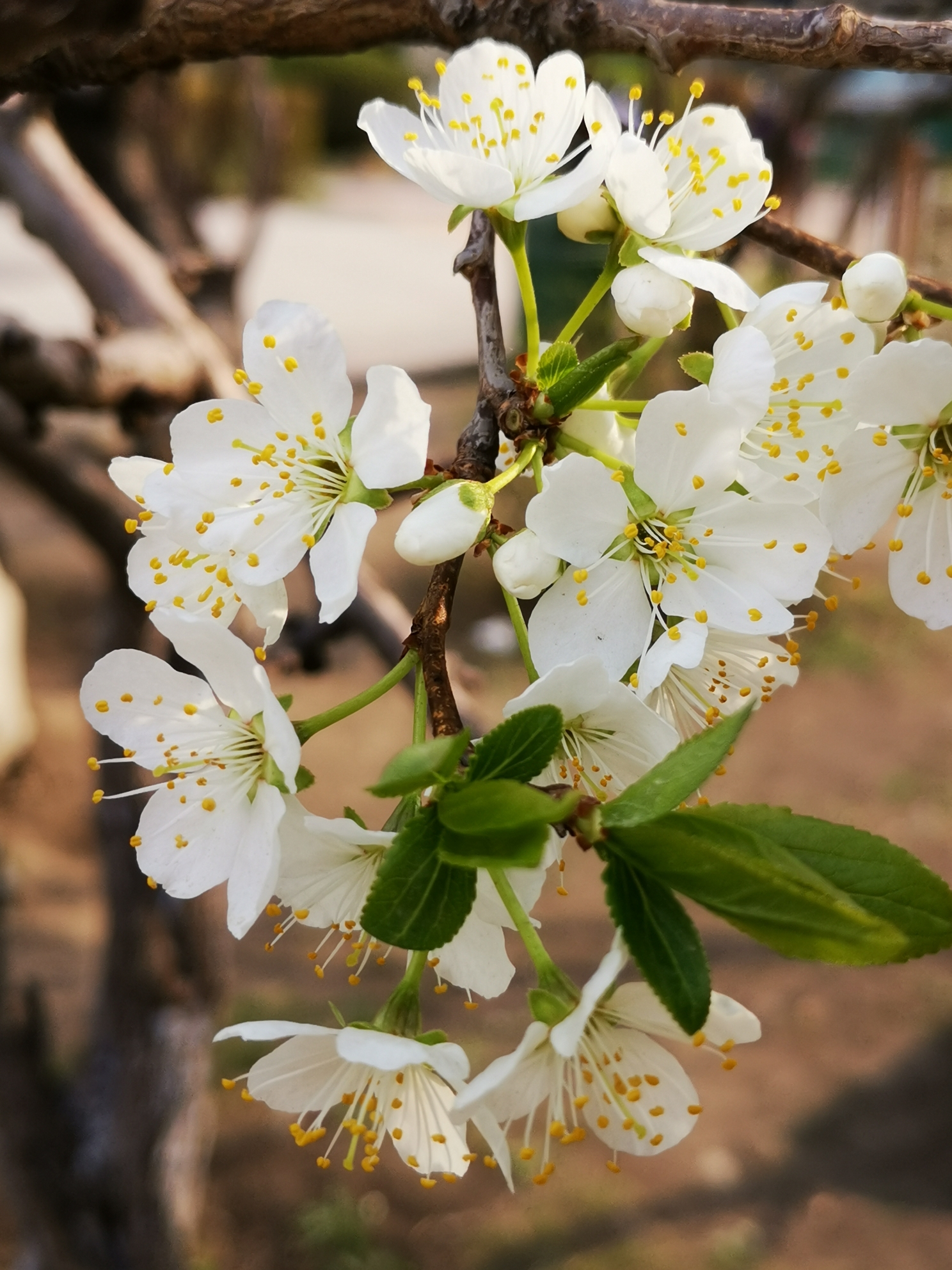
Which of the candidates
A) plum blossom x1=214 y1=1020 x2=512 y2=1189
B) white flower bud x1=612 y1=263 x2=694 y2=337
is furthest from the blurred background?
white flower bud x1=612 y1=263 x2=694 y2=337

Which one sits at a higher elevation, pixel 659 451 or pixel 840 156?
pixel 659 451

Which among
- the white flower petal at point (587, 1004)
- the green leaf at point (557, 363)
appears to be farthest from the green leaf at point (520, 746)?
the green leaf at point (557, 363)

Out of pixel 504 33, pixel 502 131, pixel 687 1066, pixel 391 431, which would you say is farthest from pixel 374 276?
pixel 391 431

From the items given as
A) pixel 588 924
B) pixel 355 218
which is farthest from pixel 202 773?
pixel 355 218

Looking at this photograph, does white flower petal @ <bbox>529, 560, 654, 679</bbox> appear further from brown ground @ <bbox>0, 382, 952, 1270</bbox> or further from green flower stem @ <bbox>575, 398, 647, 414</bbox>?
brown ground @ <bbox>0, 382, 952, 1270</bbox>

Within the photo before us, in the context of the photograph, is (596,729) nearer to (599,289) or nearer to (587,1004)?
(587,1004)

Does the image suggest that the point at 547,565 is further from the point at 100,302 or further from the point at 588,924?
the point at 588,924

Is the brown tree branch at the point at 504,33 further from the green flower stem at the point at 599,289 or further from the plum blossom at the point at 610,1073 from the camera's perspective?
the plum blossom at the point at 610,1073
